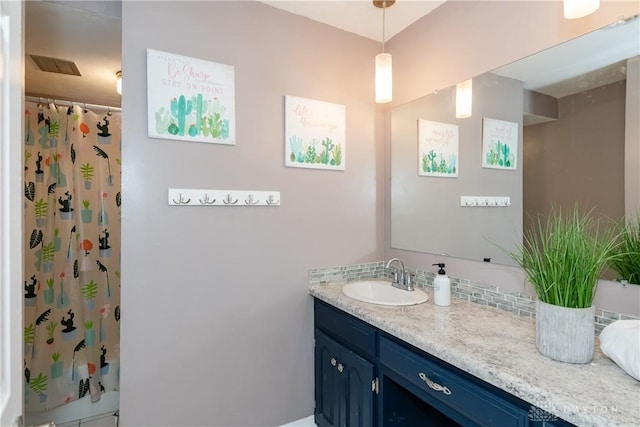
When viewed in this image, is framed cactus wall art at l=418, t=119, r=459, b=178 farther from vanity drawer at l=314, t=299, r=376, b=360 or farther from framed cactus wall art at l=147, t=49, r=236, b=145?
framed cactus wall art at l=147, t=49, r=236, b=145

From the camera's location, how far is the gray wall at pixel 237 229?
4.91 ft

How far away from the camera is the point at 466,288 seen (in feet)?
5.40

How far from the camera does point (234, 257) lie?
1706 mm

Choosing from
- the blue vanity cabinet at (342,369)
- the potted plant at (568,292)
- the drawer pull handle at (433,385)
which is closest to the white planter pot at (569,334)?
the potted plant at (568,292)

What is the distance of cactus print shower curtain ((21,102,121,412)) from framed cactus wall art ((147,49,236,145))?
45.4 inches

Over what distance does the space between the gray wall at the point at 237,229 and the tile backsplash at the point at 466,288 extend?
0.26ft

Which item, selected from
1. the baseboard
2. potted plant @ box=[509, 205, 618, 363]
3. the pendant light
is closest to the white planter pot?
potted plant @ box=[509, 205, 618, 363]

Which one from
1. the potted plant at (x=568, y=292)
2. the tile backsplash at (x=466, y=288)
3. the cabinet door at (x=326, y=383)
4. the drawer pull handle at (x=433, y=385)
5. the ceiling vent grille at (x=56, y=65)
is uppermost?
the ceiling vent grille at (x=56, y=65)

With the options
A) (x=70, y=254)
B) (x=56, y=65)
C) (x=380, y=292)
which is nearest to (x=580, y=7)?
(x=380, y=292)

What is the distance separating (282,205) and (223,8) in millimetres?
1087

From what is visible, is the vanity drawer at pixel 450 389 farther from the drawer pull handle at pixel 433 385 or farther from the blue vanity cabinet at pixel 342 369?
the blue vanity cabinet at pixel 342 369

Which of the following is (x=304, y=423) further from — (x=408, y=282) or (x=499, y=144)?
(x=499, y=144)

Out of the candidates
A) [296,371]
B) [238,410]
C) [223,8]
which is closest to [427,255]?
[296,371]

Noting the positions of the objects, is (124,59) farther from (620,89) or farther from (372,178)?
(620,89)
